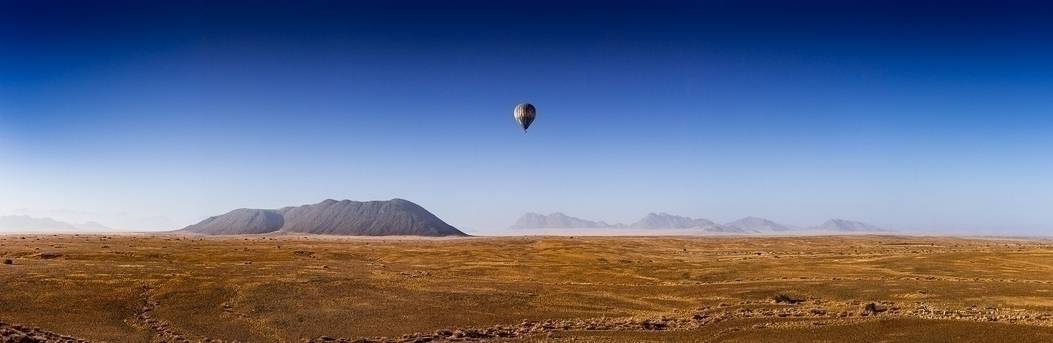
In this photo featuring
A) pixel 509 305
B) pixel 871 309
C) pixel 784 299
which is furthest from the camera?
pixel 784 299

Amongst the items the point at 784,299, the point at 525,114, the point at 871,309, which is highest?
the point at 525,114

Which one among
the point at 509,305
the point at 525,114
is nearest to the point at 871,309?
the point at 509,305

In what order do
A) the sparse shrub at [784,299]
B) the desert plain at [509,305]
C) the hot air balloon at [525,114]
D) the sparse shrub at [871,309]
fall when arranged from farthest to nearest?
1. the hot air balloon at [525,114]
2. the sparse shrub at [784,299]
3. the sparse shrub at [871,309]
4. the desert plain at [509,305]

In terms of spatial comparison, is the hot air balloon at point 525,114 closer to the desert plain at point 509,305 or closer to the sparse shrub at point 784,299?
the desert plain at point 509,305

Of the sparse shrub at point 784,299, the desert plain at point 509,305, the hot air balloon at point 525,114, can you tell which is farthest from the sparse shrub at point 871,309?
the hot air balloon at point 525,114

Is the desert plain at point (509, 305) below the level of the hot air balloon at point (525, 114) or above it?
below

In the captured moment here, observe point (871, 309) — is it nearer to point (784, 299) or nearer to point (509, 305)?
point (784, 299)

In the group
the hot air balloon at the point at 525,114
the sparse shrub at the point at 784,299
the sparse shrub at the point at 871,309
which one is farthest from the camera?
the hot air balloon at the point at 525,114

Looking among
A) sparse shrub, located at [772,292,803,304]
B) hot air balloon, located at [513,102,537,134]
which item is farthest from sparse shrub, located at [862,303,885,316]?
hot air balloon, located at [513,102,537,134]

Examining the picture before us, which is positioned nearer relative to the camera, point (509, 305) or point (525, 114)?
point (509, 305)

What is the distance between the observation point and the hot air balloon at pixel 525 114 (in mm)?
71250

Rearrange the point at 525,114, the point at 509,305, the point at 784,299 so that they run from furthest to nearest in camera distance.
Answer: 1. the point at 525,114
2. the point at 784,299
3. the point at 509,305

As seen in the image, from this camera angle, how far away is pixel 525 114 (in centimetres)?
7119

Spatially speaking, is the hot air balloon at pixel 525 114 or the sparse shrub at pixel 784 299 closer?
the sparse shrub at pixel 784 299
